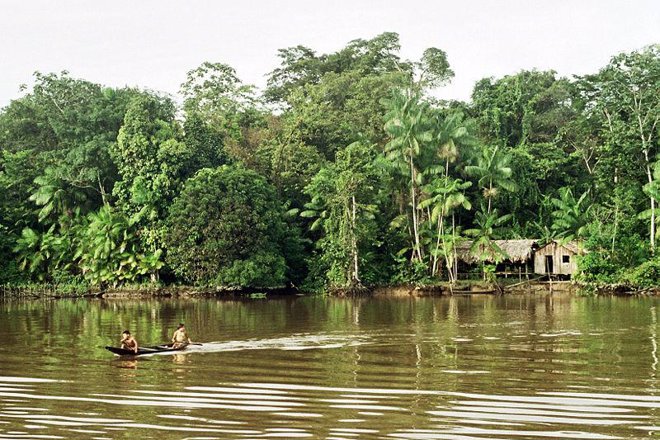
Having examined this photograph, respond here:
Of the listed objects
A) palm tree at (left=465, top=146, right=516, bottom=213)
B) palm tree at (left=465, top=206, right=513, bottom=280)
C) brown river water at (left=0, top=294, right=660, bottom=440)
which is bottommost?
brown river water at (left=0, top=294, right=660, bottom=440)

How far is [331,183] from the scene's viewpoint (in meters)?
40.1

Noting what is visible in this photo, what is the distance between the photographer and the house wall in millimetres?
38875

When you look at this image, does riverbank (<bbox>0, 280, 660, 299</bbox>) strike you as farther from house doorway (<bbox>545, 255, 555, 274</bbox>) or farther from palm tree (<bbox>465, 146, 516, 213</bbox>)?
palm tree (<bbox>465, 146, 516, 213</bbox>)

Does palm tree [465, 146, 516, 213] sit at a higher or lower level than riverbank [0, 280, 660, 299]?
higher

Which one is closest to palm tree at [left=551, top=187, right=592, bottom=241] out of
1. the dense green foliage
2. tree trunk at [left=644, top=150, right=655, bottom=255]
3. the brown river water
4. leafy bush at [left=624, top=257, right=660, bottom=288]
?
the dense green foliage

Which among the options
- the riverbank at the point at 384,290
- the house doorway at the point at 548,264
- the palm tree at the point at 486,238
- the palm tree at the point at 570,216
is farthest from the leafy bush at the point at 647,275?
the palm tree at the point at 486,238

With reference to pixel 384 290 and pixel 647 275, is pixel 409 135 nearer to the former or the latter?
pixel 384 290

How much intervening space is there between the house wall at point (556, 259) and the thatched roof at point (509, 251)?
14.9 inches

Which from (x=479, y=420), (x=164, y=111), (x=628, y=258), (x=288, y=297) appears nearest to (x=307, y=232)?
(x=288, y=297)

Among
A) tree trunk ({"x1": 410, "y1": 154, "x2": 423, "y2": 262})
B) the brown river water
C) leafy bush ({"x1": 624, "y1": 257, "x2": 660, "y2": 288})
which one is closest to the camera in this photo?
the brown river water

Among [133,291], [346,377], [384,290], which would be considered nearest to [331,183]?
[384,290]

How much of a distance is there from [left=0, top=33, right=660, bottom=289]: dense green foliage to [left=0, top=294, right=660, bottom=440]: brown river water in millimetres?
9848

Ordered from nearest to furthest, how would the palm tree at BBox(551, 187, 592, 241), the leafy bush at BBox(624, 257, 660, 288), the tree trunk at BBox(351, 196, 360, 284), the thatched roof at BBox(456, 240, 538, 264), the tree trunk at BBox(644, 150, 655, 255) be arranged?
the leafy bush at BBox(624, 257, 660, 288) < the tree trunk at BBox(644, 150, 655, 255) < the tree trunk at BBox(351, 196, 360, 284) < the thatched roof at BBox(456, 240, 538, 264) < the palm tree at BBox(551, 187, 592, 241)

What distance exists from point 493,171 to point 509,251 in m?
3.45
